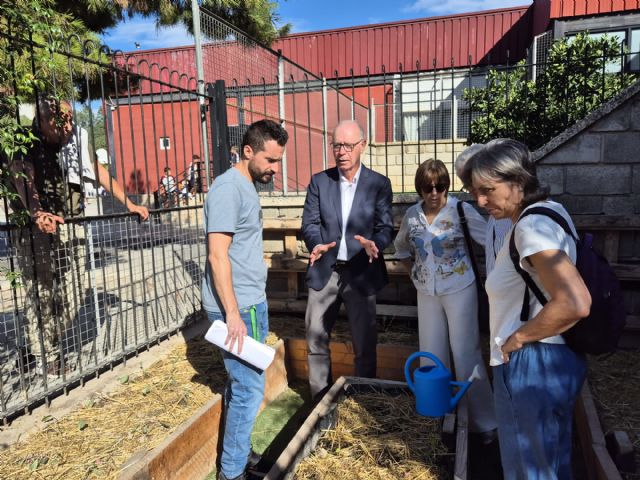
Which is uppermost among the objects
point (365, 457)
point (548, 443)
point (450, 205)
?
point (450, 205)

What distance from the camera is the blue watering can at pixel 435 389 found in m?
2.81

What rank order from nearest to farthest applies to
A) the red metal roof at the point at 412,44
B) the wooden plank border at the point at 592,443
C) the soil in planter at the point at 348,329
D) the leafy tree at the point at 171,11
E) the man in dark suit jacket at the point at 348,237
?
the wooden plank border at the point at 592,443 → the man in dark suit jacket at the point at 348,237 → the soil in planter at the point at 348,329 → the leafy tree at the point at 171,11 → the red metal roof at the point at 412,44

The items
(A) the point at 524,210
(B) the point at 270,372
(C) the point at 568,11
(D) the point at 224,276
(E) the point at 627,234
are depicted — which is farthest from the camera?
(C) the point at 568,11

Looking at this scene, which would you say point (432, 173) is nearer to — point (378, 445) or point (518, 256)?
A: point (518, 256)

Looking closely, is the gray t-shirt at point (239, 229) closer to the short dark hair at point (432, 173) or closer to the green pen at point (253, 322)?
the green pen at point (253, 322)

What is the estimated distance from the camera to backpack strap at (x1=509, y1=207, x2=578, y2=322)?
1654mm

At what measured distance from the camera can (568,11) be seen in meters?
12.3

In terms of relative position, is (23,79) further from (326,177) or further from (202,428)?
(202,428)

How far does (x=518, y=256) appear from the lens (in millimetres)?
1721

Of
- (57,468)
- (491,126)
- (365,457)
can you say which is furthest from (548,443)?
(491,126)

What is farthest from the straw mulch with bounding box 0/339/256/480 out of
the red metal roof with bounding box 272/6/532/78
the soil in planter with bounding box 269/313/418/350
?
the red metal roof with bounding box 272/6/532/78

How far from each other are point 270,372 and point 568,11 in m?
12.8

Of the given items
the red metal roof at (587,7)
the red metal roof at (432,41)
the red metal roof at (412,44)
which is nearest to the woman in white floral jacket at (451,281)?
the red metal roof at (587,7)

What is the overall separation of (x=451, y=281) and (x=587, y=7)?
12.4 m
